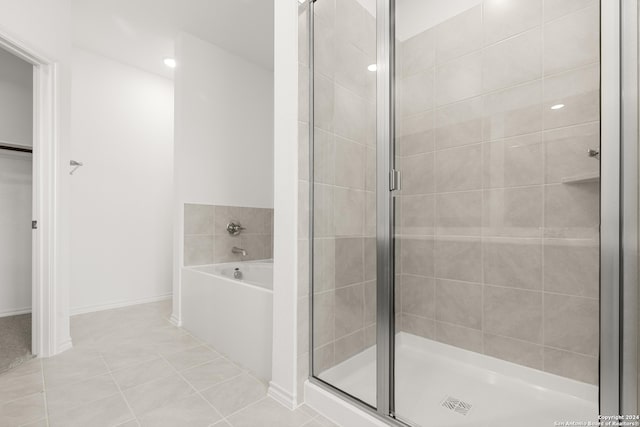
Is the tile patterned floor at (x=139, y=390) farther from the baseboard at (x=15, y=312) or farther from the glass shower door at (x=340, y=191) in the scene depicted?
the baseboard at (x=15, y=312)

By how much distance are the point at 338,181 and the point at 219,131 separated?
1845mm

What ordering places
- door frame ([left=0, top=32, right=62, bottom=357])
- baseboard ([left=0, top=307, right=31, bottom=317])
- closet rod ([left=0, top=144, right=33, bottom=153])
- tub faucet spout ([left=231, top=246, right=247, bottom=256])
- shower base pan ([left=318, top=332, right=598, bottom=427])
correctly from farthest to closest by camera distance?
tub faucet spout ([left=231, top=246, right=247, bottom=256]), baseboard ([left=0, top=307, right=31, bottom=317]), closet rod ([left=0, top=144, right=33, bottom=153]), door frame ([left=0, top=32, right=62, bottom=357]), shower base pan ([left=318, top=332, right=598, bottom=427])

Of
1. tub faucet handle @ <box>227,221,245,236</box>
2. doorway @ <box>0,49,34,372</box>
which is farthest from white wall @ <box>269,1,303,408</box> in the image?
doorway @ <box>0,49,34,372</box>

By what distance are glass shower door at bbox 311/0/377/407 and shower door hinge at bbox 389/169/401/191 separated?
0.14m

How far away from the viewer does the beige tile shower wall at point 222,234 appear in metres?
2.66

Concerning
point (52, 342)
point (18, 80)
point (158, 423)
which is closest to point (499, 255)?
point (158, 423)

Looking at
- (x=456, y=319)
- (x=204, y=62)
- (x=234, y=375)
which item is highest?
(x=204, y=62)

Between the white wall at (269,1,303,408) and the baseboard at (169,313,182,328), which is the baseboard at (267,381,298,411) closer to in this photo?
the white wall at (269,1,303,408)

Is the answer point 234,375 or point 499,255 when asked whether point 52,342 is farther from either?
point 499,255

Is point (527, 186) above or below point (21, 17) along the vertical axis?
below

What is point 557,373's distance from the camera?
1.47 meters

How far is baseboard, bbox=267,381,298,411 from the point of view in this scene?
1434 millimetres

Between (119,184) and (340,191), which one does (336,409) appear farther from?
(119,184)

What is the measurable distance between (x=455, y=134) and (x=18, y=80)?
12.6 feet
